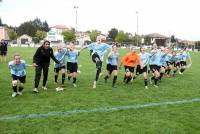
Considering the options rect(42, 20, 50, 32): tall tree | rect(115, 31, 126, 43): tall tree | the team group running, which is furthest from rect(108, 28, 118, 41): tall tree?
the team group running

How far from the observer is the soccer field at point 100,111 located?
28.3 feet

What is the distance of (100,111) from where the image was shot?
10.5m

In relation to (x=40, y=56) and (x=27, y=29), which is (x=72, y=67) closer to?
(x=40, y=56)

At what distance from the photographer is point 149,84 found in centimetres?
1717

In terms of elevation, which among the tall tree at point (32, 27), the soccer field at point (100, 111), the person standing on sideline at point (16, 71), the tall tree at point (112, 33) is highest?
the tall tree at point (32, 27)

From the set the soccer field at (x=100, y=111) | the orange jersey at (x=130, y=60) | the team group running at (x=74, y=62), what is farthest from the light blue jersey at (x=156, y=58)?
the soccer field at (x=100, y=111)

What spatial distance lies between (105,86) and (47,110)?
220 inches

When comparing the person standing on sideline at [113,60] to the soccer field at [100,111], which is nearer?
the soccer field at [100,111]

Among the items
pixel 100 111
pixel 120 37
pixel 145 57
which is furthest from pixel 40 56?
pixel 120 37

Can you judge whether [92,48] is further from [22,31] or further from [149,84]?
[22,31]

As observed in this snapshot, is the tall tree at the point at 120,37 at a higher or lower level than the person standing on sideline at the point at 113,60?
higher

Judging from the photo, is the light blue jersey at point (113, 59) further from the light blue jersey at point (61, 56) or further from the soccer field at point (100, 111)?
the light blue jersey at point (61, 56)

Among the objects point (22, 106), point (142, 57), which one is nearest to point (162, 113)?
point (22, 106)

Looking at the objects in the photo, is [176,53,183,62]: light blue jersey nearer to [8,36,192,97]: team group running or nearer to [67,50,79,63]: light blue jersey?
[8,36,192,97]: team group running
